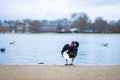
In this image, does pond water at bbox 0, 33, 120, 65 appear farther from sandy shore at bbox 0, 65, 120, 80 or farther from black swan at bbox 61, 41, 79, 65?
sandy shore at bbox 0, 65, 120, 80

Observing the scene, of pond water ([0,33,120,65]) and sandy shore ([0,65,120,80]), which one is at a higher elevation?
sandy shore ([0,65,120,80])

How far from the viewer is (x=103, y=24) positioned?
552ft

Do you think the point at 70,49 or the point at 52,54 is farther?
the point at 52,54

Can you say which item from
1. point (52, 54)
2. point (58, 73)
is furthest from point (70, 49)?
point (52, 54)

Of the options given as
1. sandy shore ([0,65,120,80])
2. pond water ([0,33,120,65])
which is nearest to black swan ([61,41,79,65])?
sandy shore ([0,65,120,80])

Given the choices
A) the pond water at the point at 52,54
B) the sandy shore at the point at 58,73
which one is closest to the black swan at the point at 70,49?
the sandy shore at the point at 58,73

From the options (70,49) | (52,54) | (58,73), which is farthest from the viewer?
(52,54)

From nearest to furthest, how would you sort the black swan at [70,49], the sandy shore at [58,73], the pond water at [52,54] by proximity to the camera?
the sandy shore at [58,73]
the black swan at [70,49]
the pond water at [52,54]

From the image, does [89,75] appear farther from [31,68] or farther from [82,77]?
[31,68]

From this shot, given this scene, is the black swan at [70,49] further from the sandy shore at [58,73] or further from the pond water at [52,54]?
the pond water at [52,54]

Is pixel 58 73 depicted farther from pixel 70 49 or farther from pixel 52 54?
pixel 52 54

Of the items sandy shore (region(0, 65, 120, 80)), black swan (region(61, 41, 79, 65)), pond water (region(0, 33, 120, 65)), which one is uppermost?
black swan (region(61, 41, 79, 65))

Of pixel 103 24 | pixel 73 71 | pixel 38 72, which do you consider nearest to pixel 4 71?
pixel 38 72

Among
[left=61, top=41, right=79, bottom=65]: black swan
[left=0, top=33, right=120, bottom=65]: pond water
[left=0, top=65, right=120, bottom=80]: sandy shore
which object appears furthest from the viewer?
[left=0, top=33, right=120, bottom=65]: pond water
